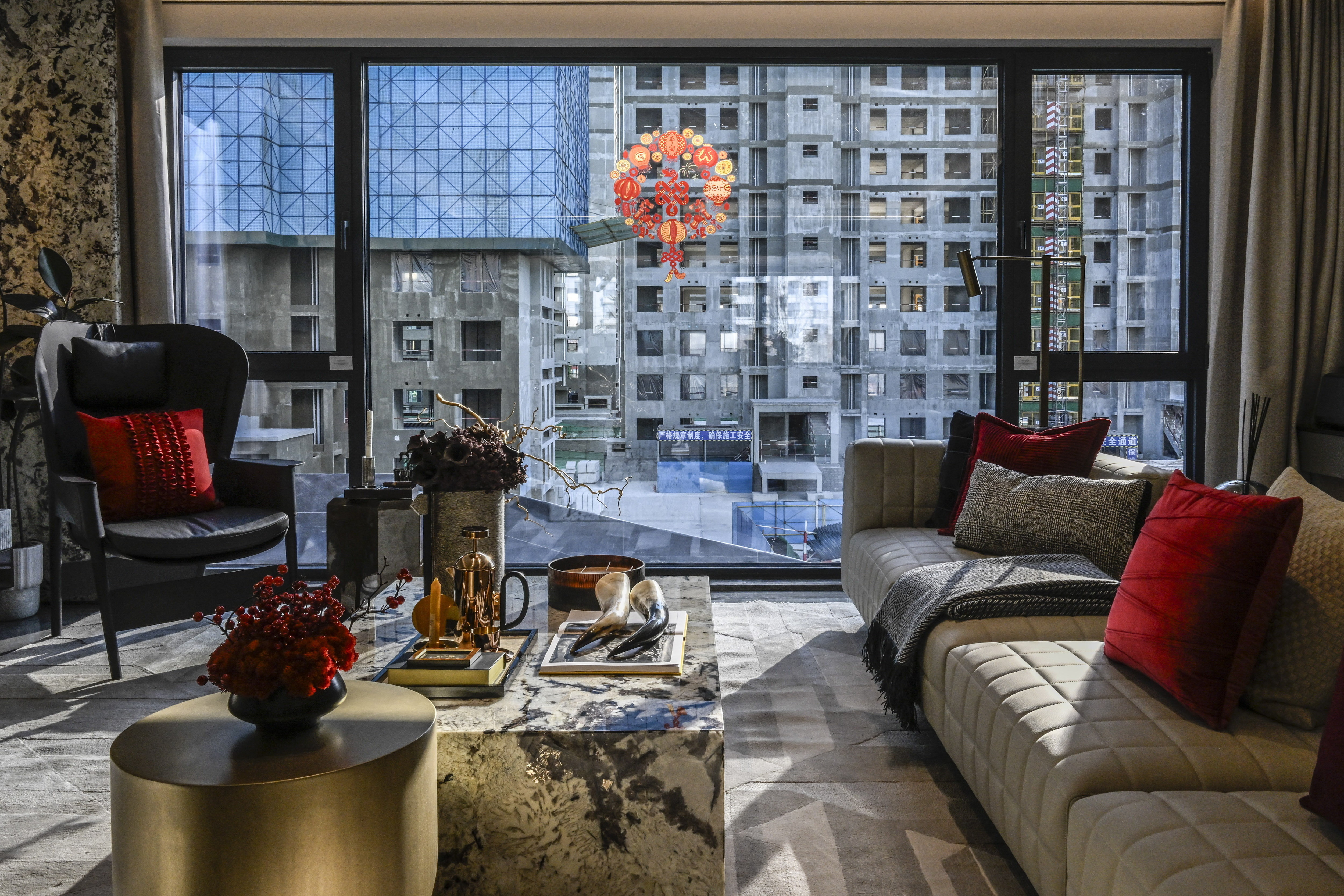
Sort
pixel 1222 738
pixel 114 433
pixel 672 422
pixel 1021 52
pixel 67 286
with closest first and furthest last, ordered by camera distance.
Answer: pixel 1222 738 < pixel 114 433 < pixel 67 286 < pixel 1021 52 < pixel 672 422

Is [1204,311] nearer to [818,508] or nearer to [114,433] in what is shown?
[818,508]

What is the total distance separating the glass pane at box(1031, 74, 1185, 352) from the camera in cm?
417

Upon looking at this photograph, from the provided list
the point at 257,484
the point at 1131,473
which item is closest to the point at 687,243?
the point at 257,484

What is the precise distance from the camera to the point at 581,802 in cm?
A: 155

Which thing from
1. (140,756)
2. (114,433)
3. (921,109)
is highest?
(921,109)

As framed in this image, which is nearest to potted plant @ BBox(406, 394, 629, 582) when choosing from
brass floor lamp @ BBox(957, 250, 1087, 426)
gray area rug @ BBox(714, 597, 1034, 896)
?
gray area rug @ BBox(714, 597, 1034, 896)

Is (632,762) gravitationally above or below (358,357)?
below

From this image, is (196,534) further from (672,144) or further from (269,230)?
(672,144)

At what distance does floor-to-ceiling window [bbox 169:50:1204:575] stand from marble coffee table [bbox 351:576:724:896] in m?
2.71

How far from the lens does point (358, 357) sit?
163 inches

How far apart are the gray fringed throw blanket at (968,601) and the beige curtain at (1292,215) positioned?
76.0 inches

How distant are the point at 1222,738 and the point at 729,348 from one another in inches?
118

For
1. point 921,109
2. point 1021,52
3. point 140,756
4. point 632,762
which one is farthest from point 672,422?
point 140,756

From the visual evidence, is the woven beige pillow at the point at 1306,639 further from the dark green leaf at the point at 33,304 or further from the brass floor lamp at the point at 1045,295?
the dark green leaf at the point at 33,304
